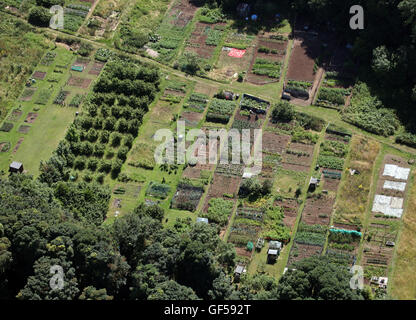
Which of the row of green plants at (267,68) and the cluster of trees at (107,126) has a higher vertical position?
the row of green plants at (267,68)

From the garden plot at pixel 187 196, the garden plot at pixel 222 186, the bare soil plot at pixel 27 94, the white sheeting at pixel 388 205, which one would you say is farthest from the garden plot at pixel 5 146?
the white sheeting at pixel 388 205

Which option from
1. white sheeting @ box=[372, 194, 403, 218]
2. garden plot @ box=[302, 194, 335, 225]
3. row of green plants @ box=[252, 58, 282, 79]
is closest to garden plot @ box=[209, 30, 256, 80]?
row of green plants @ box=[252, 58, 282, 79]

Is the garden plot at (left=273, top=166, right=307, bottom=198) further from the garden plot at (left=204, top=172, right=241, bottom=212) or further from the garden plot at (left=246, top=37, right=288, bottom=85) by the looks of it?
the garden plot at (left=246, top=37, right=288, bottom=85)

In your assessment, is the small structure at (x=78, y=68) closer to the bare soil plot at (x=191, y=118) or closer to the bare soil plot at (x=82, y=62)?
the bare soil plot at (x=82, y=62)

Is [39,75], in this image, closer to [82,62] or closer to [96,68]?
[82,62]

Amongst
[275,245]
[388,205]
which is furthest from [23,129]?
[388,205]
